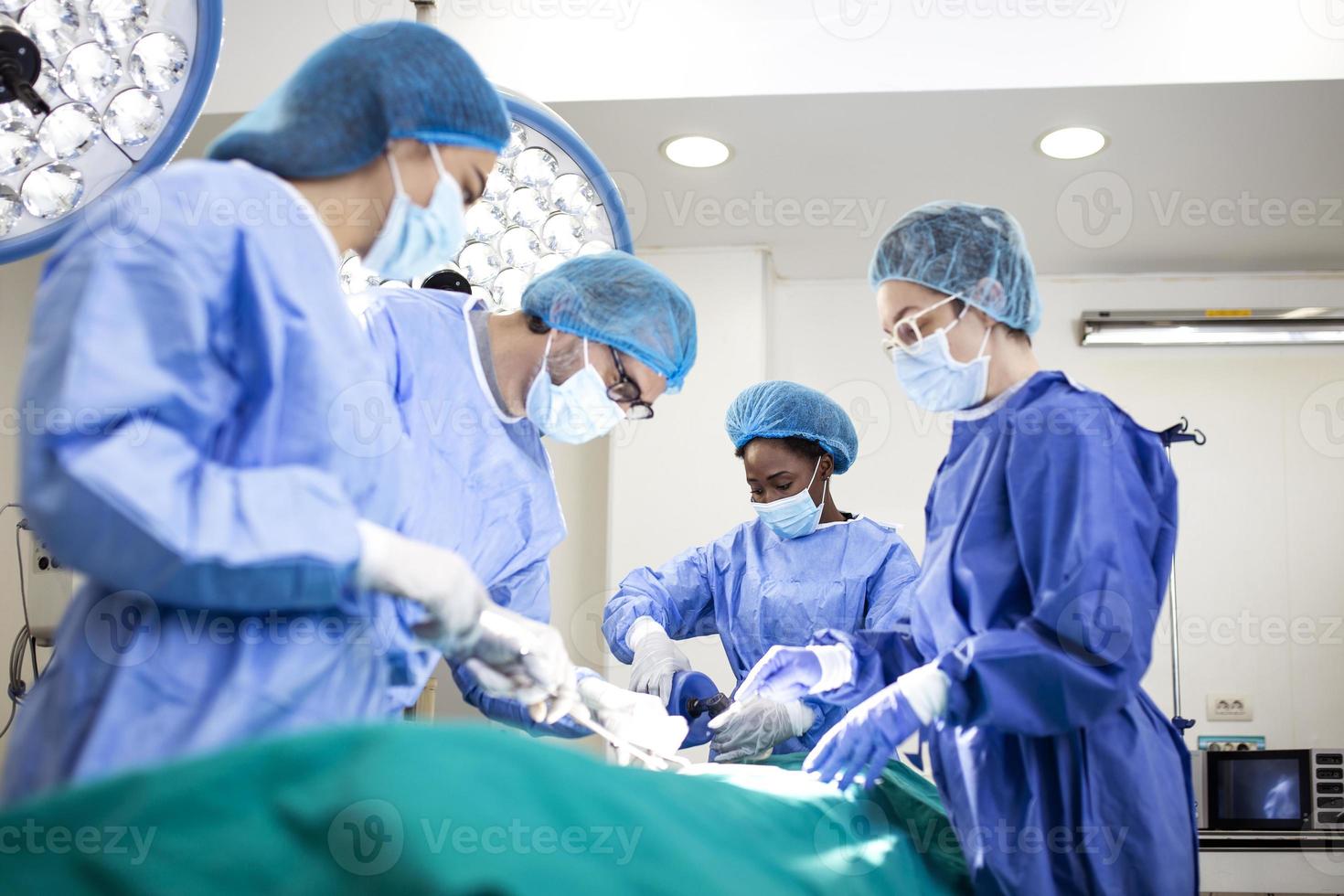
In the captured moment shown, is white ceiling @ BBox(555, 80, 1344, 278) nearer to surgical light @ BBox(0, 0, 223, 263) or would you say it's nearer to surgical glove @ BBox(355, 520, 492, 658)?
surgical light @ BBox(0, 0, 223, 263)

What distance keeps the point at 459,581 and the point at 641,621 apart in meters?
1.45

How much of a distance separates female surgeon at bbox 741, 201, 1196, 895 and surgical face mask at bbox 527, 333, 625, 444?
50cm

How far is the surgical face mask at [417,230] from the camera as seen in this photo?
1.37 metres

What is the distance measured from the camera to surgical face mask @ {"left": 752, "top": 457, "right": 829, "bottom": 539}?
2.74m

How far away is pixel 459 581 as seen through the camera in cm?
128

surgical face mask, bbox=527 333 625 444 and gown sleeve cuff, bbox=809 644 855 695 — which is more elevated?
surgical face mask, bbox=527 333 625 444

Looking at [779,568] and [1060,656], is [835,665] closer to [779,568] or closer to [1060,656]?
[1060,656]

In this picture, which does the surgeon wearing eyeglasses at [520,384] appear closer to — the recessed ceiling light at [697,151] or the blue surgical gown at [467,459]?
the blue surgical gown at [467,459]

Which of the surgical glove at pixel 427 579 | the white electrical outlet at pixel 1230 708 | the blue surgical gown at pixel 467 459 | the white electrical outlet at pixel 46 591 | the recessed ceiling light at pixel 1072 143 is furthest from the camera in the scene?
the white electrical outlet at pixel 1230 708

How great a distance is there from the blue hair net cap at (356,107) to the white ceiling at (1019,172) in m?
2.20

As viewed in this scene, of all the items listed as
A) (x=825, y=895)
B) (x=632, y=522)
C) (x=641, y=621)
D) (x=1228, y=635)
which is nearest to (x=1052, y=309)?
(x=1228, y=635)

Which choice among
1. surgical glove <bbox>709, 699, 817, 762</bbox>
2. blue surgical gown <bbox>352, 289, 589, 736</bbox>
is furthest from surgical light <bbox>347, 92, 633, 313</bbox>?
surgical glove <bbox>709, 699, 817, 762</bbox>

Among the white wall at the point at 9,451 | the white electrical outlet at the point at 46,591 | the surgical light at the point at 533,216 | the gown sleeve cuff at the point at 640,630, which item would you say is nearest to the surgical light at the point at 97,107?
the surgical light at the point at 533,216

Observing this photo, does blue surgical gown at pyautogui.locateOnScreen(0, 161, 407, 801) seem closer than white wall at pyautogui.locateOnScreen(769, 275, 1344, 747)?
Yes
